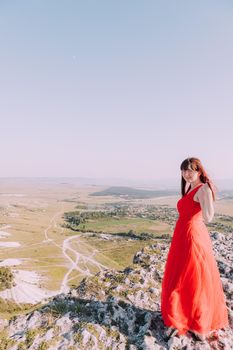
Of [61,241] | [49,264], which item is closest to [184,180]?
[49,264]

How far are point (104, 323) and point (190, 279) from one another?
3.32 m

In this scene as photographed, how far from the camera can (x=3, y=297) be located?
5619cm

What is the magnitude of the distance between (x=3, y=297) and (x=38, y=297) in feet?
24.4

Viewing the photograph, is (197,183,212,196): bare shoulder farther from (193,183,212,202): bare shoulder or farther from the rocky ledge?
the rocky ledge

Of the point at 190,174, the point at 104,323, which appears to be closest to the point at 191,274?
the point at 190,174

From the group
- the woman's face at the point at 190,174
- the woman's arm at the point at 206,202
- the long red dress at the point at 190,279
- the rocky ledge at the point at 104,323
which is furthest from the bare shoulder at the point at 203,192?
the rocky ledge at the point at 104,323

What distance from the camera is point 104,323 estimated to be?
413 inches

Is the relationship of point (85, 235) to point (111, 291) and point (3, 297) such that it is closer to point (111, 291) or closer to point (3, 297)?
point (3, 297)

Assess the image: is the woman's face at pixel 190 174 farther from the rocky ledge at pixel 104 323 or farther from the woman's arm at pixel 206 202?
the rocky ledge at pixel 104 323

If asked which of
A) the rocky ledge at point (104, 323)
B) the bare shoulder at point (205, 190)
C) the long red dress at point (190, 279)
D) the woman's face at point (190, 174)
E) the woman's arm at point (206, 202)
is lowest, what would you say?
the rocky ledge at point (104, 323)

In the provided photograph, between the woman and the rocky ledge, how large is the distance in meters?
0.57

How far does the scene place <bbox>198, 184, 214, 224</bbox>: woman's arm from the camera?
341 inches

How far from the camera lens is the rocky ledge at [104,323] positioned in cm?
944

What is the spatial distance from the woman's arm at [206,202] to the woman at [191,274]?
0.18 meters
